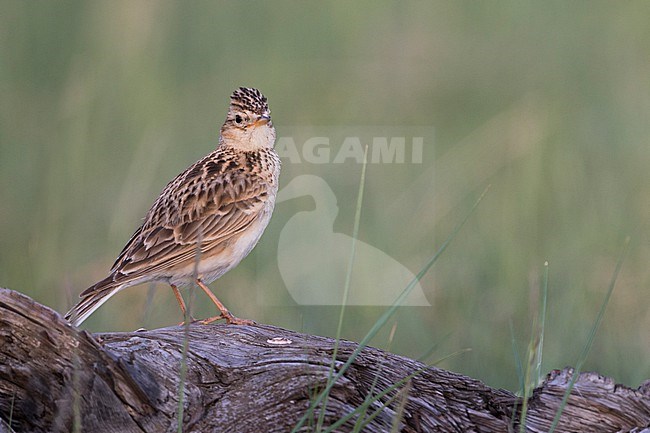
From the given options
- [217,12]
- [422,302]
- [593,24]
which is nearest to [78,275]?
[422,302]

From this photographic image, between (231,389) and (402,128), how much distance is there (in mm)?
8917

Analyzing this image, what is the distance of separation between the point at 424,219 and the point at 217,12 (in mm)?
4788

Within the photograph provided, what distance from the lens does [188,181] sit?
25.3 ft

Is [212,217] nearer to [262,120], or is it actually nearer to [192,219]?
[192,219]

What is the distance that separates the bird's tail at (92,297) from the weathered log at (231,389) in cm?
98

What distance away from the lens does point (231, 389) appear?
17.1 feet

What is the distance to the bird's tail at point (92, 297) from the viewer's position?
21.7 ft

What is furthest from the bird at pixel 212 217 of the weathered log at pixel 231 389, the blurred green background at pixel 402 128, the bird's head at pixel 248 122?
the blurred green background at pixel 402 128

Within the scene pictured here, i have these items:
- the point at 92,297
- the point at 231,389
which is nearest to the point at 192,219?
the point at 92,297

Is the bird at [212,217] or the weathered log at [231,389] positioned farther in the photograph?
the bird at [212,217]

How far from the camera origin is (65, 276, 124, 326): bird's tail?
6.61 m

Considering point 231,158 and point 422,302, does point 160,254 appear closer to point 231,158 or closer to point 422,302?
point 231,158

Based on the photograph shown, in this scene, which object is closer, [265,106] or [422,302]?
[265,106]

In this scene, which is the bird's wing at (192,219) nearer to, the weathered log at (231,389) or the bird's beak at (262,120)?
the bird's beak at (262,120)
